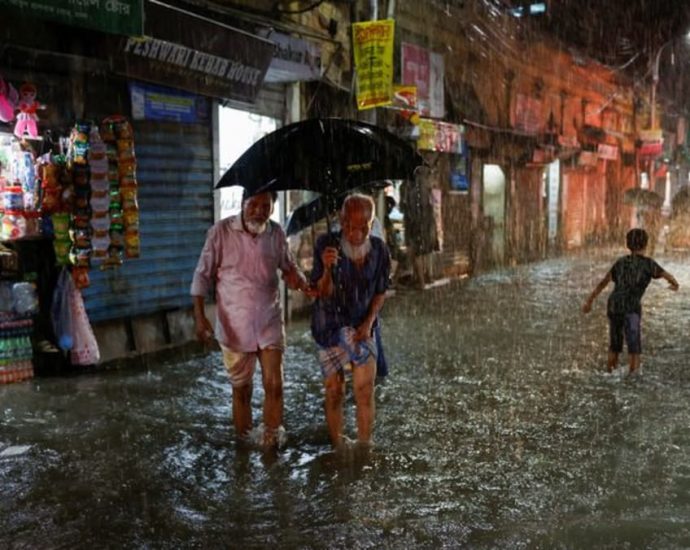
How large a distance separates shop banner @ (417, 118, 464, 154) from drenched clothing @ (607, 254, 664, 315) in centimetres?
785

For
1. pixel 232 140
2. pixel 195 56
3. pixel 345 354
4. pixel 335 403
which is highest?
pixel 195 56

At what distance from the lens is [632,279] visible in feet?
25.0

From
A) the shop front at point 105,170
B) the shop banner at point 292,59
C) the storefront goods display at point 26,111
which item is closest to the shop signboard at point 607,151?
the shop banner at point 292,59

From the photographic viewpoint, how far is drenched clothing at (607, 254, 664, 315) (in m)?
7.59

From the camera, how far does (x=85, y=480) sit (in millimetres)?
5016

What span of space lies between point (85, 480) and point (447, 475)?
7.93 feet

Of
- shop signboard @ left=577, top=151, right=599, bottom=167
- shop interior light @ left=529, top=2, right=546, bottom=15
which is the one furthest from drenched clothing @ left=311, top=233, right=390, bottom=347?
shop signboard @ left=577, top=151, right=599, bottom=167

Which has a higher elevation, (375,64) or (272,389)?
(375,64)

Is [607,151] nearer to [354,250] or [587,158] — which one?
[587,158]

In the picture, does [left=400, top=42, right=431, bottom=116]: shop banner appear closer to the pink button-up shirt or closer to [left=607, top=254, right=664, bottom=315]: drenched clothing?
[left=607, top=254, right=664, bottom=315]: drenched clothing

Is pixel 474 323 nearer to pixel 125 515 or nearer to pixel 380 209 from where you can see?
pixel 380 209

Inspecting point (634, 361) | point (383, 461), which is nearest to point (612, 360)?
point (634, 361)

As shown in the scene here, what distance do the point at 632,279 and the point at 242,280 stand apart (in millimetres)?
4268

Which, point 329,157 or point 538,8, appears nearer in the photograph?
point 329,157
